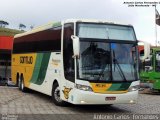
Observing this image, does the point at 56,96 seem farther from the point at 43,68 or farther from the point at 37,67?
the point at 37,67

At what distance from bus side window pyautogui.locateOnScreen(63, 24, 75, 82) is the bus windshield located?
0.43 meters

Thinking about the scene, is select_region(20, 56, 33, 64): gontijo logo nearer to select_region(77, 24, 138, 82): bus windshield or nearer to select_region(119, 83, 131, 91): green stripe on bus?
select_region(77, 24, 138, 82): bus windshield

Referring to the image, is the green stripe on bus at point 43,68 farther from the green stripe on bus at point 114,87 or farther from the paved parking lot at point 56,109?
the green stripe on bus at point 114,87

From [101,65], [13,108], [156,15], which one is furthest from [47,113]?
[156,15]

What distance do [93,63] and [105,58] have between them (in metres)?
0.49

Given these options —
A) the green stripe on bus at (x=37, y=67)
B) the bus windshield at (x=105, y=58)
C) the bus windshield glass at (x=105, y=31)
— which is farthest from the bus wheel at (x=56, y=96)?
the bus windshield glass at (x=105, y=31)

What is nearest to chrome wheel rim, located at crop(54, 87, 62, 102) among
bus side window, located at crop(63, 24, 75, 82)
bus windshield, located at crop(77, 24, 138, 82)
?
bus side window, located at crop(63, 24, 75, 82)

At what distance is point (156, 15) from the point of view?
50719mm

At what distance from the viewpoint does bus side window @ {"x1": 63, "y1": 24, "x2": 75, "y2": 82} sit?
14.9 metres

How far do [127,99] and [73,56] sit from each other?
234cm

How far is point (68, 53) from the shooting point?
1521 cm

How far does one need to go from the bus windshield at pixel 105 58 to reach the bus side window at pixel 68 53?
0.43 metres

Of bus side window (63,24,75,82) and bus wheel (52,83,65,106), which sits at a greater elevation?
bus side window (63,24,75,82)

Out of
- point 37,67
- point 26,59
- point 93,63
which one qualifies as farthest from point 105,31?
point 26,59
